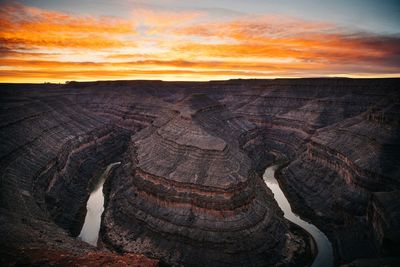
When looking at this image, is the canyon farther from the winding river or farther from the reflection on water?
the reflection on water

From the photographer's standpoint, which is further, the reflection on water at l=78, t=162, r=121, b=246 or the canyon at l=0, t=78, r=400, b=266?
the reflection on water at l=78, t=162, r=121, b=246

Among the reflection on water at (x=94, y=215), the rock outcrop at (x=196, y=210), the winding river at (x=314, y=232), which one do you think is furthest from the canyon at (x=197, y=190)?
the reflection on water at (x=94, y=215)

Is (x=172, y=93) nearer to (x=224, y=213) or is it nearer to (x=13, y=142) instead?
(x=13, y=142)

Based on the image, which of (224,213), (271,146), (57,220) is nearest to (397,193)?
(224,213)

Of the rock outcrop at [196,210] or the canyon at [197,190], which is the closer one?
the canyon at [197,190]

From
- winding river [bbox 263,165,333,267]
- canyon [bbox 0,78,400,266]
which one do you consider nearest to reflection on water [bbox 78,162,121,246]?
canyon [bbox 0,78,400,266]

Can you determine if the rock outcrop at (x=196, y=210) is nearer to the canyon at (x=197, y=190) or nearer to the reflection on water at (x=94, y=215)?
the canyon at (x=197, y=190)
